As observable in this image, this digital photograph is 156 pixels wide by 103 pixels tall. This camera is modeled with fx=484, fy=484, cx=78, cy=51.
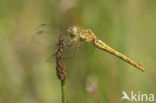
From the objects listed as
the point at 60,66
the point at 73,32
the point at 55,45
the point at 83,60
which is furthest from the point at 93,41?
the point at 60,66

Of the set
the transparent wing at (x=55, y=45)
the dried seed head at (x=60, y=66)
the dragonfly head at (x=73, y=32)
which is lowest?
the dried seed head at (x=60, y=66)

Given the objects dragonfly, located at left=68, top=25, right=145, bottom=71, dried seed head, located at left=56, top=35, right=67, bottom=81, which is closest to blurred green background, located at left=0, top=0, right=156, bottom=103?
dragonfly, located at left=68, top=25, right=145, bottom=71

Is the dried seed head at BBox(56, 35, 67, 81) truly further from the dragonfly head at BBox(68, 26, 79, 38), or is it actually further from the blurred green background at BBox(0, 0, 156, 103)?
the blurred green background at BBox(0, 0, 156, 103)

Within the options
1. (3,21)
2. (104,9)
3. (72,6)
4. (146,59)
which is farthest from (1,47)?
(146,59)

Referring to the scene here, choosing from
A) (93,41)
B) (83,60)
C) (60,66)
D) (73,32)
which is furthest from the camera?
(83,60)

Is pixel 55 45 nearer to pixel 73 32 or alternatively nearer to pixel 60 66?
pixel 73 32

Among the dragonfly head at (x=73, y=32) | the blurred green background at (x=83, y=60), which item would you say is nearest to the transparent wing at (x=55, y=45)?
the dragonfly head at (x=73, y=32)

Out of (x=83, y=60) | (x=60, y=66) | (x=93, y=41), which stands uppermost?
(x=93, y=41)

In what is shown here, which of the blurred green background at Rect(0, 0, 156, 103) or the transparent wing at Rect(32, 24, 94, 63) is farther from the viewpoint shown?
the blurred green background at Rect(0, 0, 156, 103)

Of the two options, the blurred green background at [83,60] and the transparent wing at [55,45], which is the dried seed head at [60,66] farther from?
the blurred green background at [83,60]
